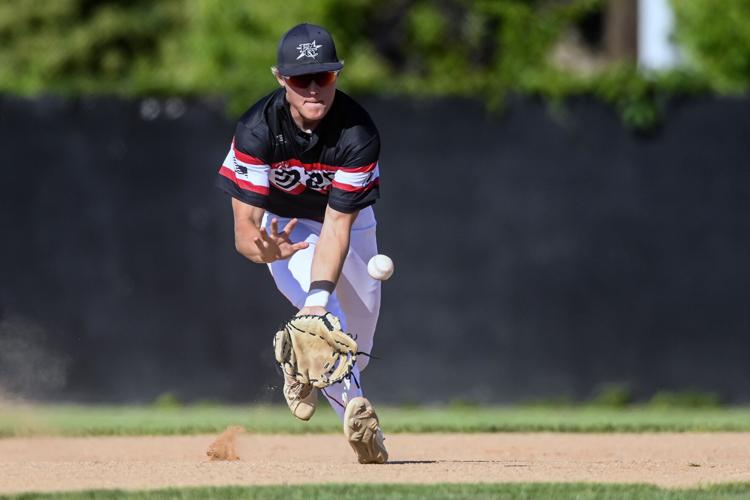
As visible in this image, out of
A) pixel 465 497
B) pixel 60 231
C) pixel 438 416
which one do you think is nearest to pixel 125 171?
pixel 60 231

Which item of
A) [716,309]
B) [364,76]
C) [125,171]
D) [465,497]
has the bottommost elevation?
[465,497]

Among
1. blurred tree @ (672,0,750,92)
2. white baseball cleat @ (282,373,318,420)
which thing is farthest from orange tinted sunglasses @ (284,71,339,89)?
blurred tree @ (672,0,750,92)

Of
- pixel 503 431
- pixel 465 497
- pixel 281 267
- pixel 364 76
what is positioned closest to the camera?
pixel 465 497

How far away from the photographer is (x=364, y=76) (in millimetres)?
12781

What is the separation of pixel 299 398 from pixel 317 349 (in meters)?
0.35

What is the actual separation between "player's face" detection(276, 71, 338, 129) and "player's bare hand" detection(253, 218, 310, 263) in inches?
18.8

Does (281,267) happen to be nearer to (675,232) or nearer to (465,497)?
(465,497)

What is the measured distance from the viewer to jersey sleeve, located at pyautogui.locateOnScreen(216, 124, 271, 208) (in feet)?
21.2

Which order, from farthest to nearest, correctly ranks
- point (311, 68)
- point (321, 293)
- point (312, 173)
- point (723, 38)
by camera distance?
point (723, 38) < point (312, 173) < point (321, 293) < point (311, 68)

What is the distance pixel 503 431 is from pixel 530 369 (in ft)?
8.49

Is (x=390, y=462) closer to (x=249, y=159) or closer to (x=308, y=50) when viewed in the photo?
(x=249, y=159)

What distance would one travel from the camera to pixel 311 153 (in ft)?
21.2

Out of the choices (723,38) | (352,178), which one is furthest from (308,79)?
(723,38)

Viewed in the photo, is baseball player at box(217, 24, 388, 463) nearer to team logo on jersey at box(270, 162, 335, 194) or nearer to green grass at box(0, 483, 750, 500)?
team logo on jersey at box(270, 162, 335, 194)
